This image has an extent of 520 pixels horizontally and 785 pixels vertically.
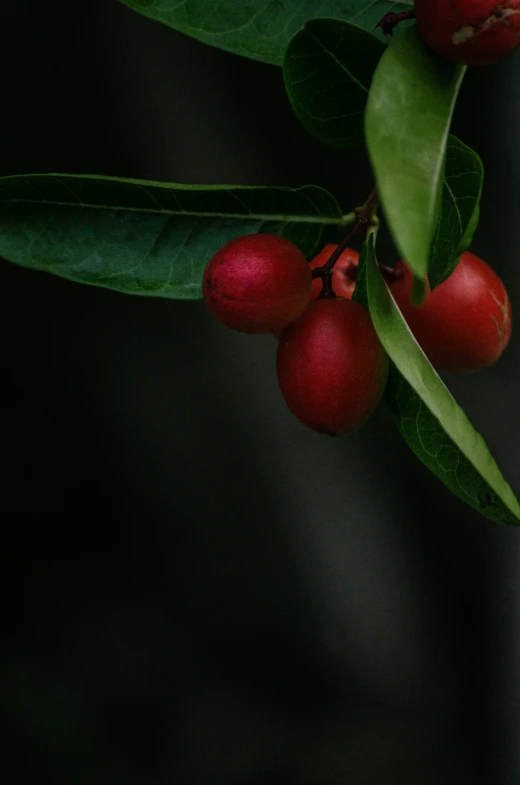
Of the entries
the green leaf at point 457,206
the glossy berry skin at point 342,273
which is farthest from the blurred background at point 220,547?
the green leaf at point 457,206

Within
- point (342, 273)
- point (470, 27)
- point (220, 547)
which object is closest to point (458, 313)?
point (342, 273)

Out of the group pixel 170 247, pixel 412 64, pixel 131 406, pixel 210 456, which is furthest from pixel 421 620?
pixel 412 64

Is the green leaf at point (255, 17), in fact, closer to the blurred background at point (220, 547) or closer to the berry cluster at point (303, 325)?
the berry cluster at point (303, 325)

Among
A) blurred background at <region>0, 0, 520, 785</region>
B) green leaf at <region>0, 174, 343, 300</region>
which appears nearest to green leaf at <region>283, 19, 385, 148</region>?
green leaf at <region>0, 174, 343, 300</region>

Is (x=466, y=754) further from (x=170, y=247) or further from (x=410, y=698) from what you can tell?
(x=170, y=247)

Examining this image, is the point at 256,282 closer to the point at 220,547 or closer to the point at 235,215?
the point at 235,215

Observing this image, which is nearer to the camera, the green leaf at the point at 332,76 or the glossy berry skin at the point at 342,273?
the green leaf at the point at 332,76

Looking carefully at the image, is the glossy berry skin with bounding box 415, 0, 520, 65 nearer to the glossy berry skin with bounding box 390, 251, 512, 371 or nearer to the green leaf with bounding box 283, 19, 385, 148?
the green leaf with bounding box 283, 19, 385, 148
